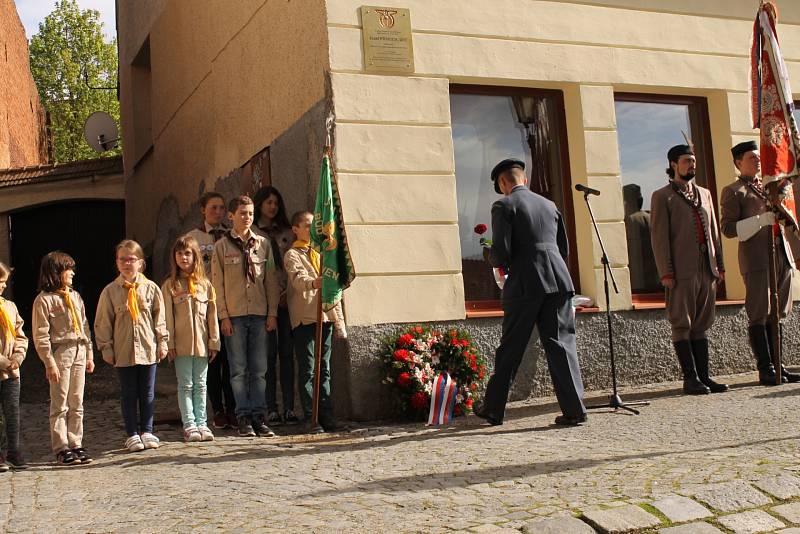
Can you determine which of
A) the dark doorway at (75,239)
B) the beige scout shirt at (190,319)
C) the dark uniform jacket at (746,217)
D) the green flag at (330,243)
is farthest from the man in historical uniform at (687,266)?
the dark doorway at (75,239)

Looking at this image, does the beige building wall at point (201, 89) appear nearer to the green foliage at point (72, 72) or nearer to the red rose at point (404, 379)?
the red rose at point (404, 379)

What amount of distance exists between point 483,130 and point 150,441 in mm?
4133

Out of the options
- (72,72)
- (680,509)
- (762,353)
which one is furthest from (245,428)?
(72,72)

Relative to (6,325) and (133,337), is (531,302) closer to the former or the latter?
(133,337)

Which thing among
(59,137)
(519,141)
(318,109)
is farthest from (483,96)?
(59,137)

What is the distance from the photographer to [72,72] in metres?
37.1

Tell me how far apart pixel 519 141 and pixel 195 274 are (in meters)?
3.51

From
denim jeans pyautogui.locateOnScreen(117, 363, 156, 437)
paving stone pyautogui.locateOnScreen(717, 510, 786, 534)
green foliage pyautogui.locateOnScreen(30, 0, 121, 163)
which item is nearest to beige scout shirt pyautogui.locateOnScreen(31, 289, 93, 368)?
denim jeans pyautogui.locateOnScreen(117, 363, 156, 437)

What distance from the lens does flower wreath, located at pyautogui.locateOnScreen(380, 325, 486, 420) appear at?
6926mm

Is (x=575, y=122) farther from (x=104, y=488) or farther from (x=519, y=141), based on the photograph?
(x=104, y=488)

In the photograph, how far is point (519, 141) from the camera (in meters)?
8.56

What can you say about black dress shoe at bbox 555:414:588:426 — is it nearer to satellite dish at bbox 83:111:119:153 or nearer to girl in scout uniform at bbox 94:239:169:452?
girl in scout uniform at bbox 94:239:169:452

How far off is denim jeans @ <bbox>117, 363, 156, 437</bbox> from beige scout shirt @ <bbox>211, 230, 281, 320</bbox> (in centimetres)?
73

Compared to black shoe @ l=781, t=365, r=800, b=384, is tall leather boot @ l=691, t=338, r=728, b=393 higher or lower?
higher
